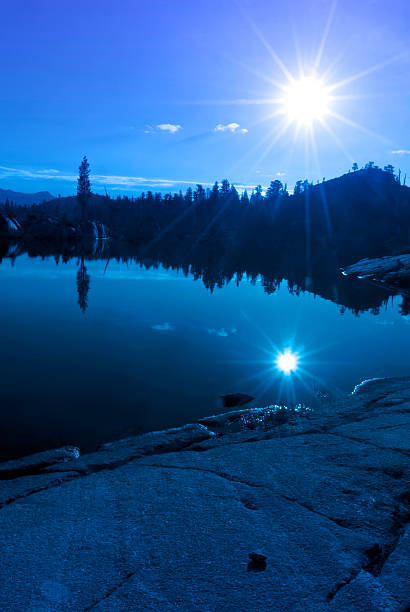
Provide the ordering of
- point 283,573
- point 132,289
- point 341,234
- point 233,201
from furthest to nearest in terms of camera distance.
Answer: point 233,201 → point 341,234 → point 132,289 → point 283,573

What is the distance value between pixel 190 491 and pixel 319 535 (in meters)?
1.66

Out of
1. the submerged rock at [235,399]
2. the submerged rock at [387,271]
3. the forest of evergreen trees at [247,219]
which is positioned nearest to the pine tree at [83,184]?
the forest of evergreen trees at [247,219]

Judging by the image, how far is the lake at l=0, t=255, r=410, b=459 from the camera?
32.1 ft

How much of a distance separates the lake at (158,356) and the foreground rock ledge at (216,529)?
286 centimetres

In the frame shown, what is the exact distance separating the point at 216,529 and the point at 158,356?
11201mm

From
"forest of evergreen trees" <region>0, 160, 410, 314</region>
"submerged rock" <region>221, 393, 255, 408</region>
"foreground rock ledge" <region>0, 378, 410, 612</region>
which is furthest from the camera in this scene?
"forest of evergreen trees" <region>0, 160, 410, 314</region>

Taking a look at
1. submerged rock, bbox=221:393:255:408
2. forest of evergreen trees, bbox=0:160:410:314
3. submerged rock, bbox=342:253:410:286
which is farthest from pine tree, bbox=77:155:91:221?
submerged rock, bbox=221:393:255:408

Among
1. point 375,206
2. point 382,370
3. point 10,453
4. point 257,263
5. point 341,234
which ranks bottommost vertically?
point 10,453

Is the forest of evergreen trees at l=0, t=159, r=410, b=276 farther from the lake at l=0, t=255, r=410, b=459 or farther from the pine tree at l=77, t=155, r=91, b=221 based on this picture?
the lake at l=0, t=255, r=410, b=459

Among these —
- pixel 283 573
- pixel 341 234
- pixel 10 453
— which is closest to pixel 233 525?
pixel 283 573

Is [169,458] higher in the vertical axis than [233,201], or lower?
lower

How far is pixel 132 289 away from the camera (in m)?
33.8

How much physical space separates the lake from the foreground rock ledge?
2.86 m

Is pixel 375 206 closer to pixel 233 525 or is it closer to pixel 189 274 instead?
pixel 189 274
